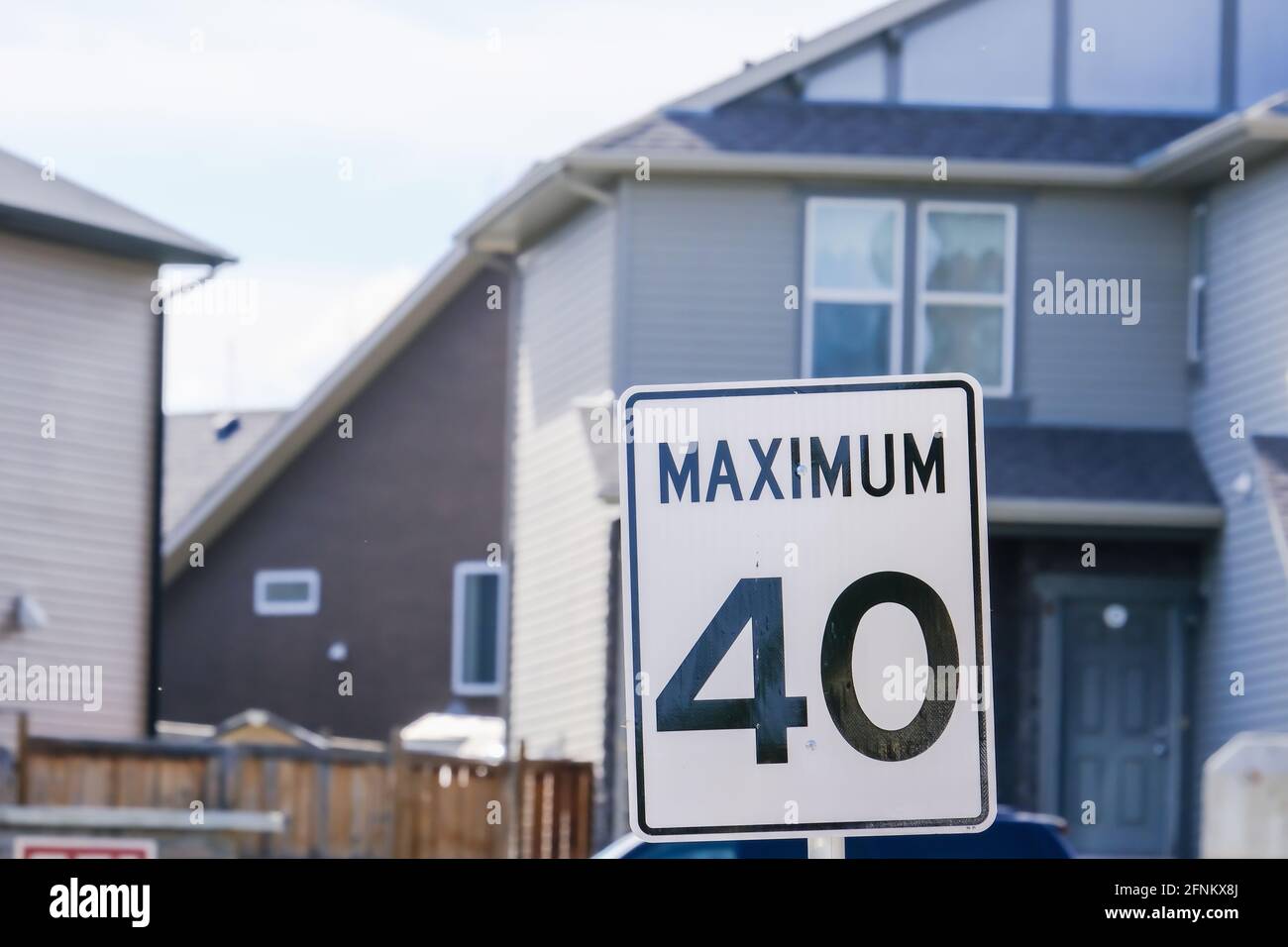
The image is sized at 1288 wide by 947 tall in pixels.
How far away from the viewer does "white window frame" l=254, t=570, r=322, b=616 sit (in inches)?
1119

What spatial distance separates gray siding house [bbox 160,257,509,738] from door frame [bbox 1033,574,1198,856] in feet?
33.0

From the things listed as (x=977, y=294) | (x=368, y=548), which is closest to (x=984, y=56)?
(x=977, y=294)

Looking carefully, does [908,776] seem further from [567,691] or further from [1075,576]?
[567,691]

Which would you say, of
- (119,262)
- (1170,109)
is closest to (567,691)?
(119,262)

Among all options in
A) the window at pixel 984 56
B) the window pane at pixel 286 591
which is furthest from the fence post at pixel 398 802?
the window pane at pixel 286 591

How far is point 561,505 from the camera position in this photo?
Answer: 20453 mm

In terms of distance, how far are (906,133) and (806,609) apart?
15497 millimetres

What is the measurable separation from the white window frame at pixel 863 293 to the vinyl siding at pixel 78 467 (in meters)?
7.24

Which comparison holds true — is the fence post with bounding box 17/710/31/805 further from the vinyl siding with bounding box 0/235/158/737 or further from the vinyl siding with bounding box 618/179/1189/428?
the vinyl siding with bounding box 618/179/1189/428

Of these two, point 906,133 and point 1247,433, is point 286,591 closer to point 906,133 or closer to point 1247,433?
point 906,133

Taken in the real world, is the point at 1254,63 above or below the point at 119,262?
above

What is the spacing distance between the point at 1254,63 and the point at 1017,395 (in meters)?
3.96
